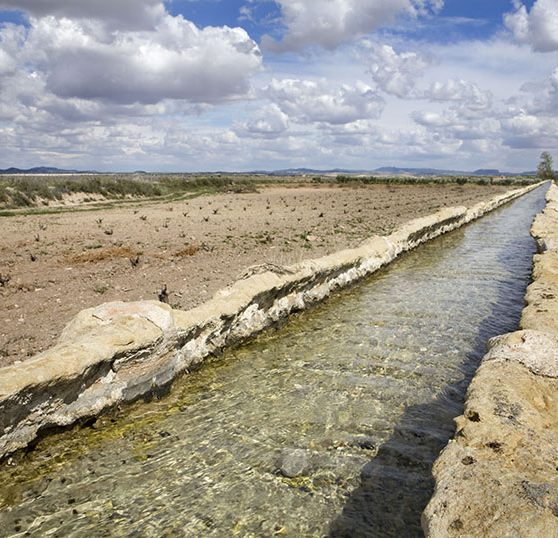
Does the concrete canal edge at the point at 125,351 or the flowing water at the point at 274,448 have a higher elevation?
the concrete canal edge at the point at 125,351

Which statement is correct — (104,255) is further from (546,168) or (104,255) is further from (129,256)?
(546,168)

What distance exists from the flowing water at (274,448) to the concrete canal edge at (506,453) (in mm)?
691

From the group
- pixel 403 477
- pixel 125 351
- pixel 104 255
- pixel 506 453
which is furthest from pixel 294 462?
pixel 104 255

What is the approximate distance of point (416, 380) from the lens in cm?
630

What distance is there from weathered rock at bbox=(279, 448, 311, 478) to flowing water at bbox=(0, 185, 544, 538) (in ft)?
0.07

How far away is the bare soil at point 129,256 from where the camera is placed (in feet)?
28.2

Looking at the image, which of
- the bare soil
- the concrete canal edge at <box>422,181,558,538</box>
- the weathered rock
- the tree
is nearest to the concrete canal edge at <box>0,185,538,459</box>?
the bare soil

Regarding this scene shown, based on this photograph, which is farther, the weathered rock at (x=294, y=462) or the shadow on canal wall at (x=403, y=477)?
the weathered rock at (x=294, y=462)

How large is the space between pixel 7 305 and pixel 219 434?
19.0 feet

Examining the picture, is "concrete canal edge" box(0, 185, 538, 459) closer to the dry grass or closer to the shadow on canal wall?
the shadow on canal wall

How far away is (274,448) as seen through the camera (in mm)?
4812

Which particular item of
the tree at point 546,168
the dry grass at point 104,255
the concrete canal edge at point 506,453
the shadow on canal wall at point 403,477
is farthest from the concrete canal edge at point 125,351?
the tree at point 546,168

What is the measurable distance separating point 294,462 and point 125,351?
2.27 m

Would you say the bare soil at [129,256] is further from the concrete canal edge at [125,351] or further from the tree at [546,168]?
the tree at [546,168]
